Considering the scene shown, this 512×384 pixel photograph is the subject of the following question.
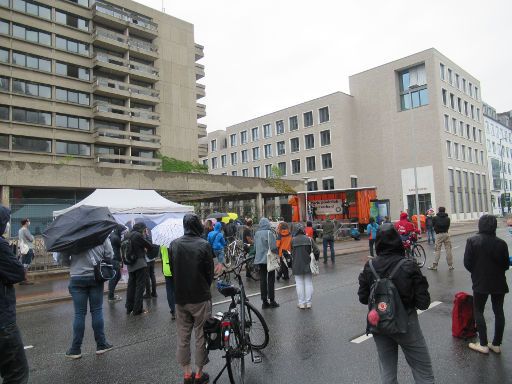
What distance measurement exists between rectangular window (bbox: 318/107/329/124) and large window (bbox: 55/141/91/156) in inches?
1313

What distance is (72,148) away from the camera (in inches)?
1768

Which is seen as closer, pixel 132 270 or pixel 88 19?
pixel 132 270

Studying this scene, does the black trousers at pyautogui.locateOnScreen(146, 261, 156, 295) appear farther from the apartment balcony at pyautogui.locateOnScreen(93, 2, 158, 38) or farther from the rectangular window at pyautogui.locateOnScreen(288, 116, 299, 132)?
the rectangular window at pyautogui.locateOnScreen(288, 116, 299, 132)

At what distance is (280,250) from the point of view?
1133cm

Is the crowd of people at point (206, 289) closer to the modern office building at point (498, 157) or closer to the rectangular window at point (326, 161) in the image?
the rectangular window at point (326, 161)

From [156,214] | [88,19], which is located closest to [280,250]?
[156,214]

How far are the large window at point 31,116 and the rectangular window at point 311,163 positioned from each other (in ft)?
120

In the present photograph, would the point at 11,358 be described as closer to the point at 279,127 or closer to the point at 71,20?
the point at 71,20

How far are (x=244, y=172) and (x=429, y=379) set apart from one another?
71.9 meters

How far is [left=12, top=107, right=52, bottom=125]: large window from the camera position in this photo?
4166 centimetres

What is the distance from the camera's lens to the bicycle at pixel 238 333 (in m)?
4.43

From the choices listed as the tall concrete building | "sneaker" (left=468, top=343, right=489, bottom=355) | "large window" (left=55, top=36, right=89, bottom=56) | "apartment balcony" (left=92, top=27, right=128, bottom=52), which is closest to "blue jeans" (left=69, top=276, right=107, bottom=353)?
"sneaker" (left=468, top=343, right=489, bottom=355)

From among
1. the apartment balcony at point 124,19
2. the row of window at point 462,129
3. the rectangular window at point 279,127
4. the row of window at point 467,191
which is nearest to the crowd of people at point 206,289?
the apartment balcony at point 124,19

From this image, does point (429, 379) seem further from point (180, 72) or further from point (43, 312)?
point (180, 72)
